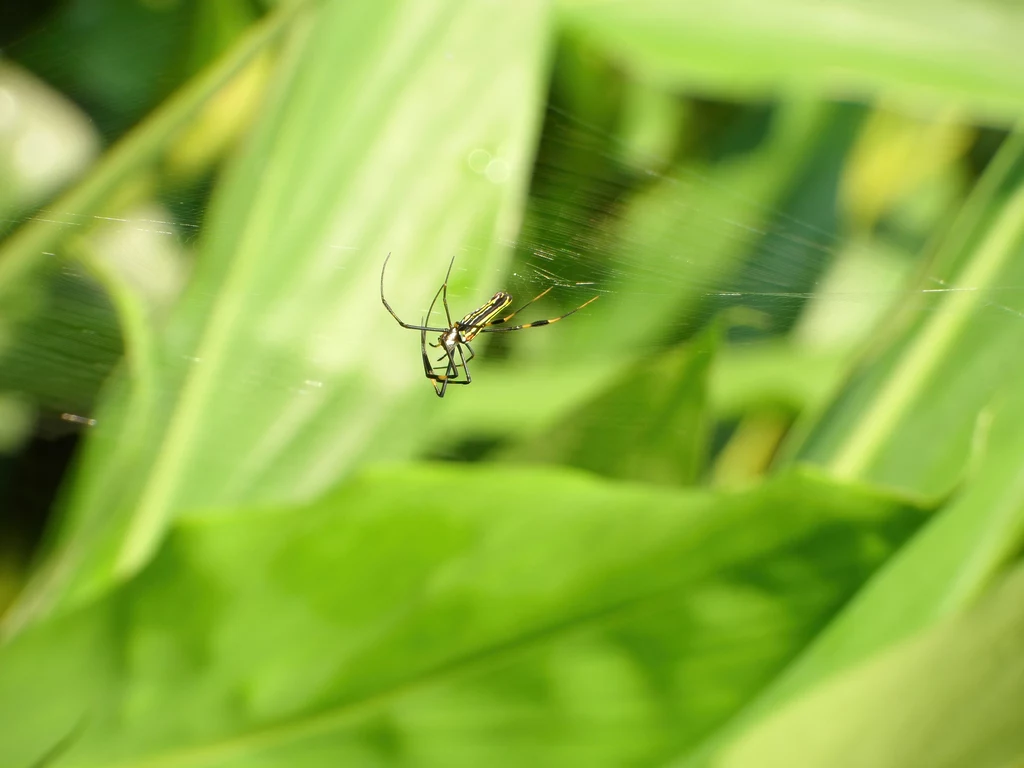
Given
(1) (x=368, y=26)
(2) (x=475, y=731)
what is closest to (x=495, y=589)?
(2) (x=475, y=731)

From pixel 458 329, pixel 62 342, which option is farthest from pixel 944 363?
pixel 62 342

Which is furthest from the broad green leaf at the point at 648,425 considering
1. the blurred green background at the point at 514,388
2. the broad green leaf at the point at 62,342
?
the broad green leaf at the point at 62,342

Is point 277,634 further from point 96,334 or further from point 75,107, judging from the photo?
point 75,107

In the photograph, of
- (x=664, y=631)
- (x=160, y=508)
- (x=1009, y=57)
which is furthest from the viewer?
(x=1009, y=57)

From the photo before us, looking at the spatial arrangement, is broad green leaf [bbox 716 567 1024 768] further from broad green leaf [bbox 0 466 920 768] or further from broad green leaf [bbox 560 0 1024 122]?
broad green leaf [bbox 560 0 1024 122]

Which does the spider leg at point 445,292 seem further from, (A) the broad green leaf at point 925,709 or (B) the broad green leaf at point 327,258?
(A) the broad green leaf at point 925,709

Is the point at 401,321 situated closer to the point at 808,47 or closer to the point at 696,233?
the point at 696,233
